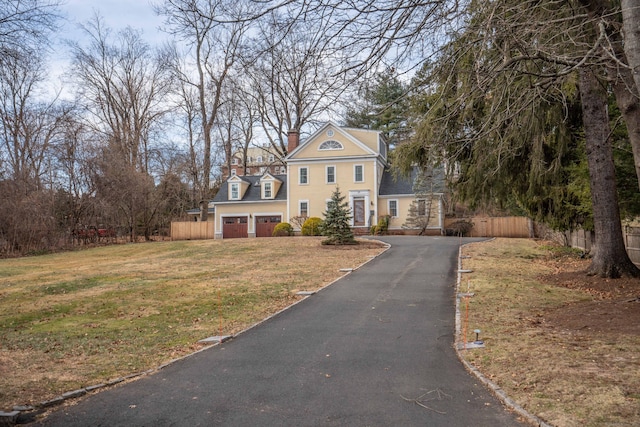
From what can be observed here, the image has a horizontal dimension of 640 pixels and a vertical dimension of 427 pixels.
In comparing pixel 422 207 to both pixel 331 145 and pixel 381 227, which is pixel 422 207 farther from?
pixel 331 145

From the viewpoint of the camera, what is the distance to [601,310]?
28.6 feet

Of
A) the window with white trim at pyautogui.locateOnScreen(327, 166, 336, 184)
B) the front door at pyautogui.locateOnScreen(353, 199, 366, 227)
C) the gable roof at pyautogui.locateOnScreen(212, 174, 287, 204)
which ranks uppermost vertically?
the window with white trim at pyautogui.locateOnScreen(327, 166, 336, 184)

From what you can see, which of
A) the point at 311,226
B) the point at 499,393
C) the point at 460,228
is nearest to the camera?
the point at 499,393

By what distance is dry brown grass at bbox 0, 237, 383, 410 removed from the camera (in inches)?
264

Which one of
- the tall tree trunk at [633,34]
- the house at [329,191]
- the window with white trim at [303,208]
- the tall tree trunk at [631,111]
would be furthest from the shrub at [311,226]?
the tall tree trunk at [633,34]

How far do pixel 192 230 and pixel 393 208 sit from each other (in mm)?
16705

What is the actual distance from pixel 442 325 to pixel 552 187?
888 cm

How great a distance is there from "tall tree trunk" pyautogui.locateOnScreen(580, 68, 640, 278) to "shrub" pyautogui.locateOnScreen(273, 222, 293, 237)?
85.8 ft

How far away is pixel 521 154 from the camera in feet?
47.1

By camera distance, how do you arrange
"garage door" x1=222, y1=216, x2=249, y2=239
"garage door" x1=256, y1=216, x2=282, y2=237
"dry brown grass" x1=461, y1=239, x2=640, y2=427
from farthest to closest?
1. "garage door" x1=222, y1=216, x2=249, y2=239
2. "garage door" x1=256, y1=216, x2=282, y2=237
3. "dry brown grass" x1=461, y1=239, x2=640, y2=427

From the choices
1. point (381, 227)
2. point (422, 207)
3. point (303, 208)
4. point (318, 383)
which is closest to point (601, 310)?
point (318, 383)

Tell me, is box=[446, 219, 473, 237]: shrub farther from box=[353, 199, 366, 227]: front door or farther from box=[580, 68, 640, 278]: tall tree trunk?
box=[580, 68, 640, 278]: tall tree trunk

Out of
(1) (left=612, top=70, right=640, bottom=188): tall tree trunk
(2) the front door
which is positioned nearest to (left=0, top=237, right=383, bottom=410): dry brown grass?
(1) (left=612, top=70, right=640, bottom=188): tall tree trunk

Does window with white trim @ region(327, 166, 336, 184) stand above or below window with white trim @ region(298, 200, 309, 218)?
above
